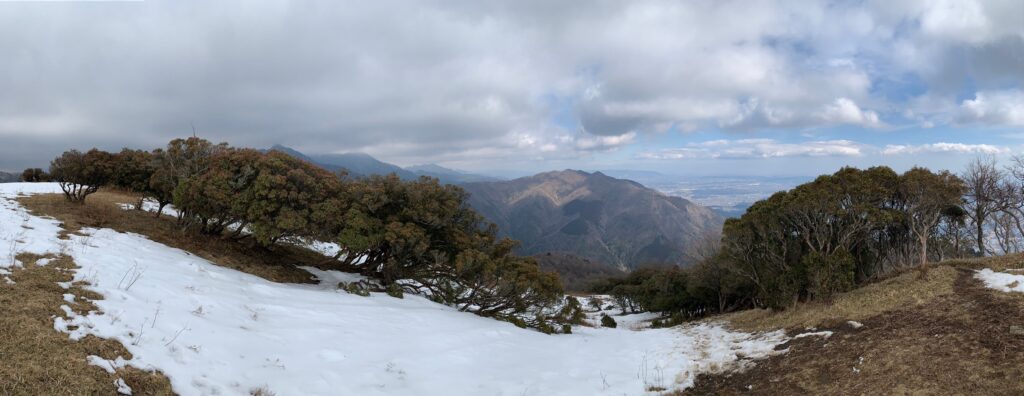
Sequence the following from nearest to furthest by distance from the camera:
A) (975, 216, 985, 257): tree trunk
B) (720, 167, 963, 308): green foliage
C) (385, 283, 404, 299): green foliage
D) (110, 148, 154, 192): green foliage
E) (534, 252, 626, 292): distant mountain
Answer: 1. (385, 283, 404, 299): green foliage
2. (720, 167, 963, 308): green foliage
3. (110, 148, 154, 192): green foliage
4. (975, 216, 985, 257): tree trunk
5. (534, 252, 626, 292): distant mountain

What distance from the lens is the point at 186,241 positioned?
15.9m

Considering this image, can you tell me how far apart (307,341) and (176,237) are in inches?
450

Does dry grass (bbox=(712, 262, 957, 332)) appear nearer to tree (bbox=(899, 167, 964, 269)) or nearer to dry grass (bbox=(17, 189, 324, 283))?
tree (bbox=(899, 167, 964, 269))

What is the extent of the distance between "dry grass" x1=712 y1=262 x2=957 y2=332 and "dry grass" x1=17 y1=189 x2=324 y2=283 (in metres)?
17.5

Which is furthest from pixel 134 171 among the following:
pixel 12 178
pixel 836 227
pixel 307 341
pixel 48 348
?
pixel 12 178

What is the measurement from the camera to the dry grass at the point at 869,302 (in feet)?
39.4

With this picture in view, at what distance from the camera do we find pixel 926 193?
57.7 feet

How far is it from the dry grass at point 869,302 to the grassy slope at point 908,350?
41mm

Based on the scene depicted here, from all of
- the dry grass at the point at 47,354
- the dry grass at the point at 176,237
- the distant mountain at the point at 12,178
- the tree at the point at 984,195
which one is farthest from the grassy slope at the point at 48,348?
the distant mountain at the point at 12,178

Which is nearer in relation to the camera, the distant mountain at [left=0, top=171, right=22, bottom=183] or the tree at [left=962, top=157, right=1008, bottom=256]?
A: the tree at [left=962, top=157, right=1008, bottom=256]

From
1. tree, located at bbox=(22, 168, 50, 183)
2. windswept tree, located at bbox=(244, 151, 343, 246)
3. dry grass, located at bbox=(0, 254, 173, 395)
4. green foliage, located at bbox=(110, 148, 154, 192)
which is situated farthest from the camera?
tree, located at bbox=(22, 168, 50, 183)

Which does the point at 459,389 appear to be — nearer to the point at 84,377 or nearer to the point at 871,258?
the point at 84,377

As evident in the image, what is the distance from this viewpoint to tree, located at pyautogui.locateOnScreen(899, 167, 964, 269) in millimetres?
17312

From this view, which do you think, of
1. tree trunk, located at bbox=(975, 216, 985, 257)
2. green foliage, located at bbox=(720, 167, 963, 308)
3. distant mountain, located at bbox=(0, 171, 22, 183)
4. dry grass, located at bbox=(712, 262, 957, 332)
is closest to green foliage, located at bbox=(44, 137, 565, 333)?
dry grass, located at bbox=(712, 262, 957, 332)
